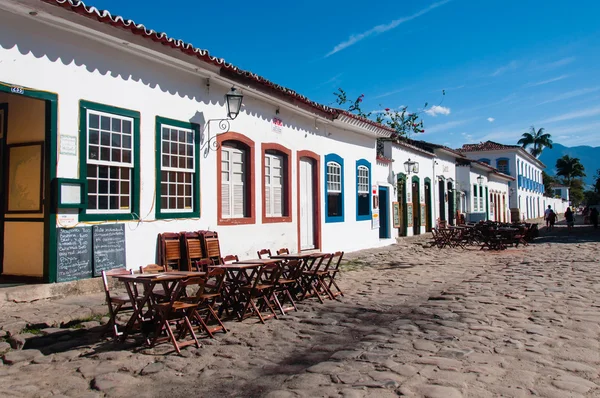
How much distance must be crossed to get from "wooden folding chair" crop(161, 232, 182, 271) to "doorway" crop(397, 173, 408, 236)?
13548 mm

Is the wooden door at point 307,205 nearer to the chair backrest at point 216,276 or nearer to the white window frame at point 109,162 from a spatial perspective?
the white window frame at point 109,162

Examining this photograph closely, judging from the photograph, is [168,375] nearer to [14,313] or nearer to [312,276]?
[14,313]

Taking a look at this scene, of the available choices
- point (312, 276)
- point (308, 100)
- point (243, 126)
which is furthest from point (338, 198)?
point (312, 276)

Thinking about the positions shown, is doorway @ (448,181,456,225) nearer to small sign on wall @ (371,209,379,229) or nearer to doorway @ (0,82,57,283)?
small sign on wall @ (371,209,379,229)

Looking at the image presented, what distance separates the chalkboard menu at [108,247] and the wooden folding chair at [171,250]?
764 millimetres

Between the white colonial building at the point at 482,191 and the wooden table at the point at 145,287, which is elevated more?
the white colonial building at the point at 482,191

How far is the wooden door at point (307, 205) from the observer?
42.5 feet

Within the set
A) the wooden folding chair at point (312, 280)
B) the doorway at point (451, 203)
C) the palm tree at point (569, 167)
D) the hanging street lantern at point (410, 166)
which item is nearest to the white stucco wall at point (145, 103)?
the wooden folding chair at point (312, 280)

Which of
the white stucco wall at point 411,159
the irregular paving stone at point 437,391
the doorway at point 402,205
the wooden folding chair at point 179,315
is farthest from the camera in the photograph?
the doorway at point 402,205

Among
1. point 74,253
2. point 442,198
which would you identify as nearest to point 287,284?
point 74,253

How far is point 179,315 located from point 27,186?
3546 mm

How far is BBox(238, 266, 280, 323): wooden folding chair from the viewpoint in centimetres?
625

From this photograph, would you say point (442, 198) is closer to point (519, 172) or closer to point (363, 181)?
point (363, 181)

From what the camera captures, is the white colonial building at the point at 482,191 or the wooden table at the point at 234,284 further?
the white colonial building at the point at 482,191
